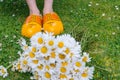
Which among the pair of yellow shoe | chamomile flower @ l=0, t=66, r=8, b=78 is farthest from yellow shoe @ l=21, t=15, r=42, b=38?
chamomile flower @ l=0, t=66, r=8, b=78

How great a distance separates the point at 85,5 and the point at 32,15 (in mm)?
628

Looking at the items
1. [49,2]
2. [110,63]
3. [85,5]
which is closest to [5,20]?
[49,2]

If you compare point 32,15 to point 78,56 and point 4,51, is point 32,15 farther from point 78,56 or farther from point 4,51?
point 78,56

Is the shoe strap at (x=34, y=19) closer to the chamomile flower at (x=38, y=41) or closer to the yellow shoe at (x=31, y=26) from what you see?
the yellow shoe at (x=31, y=26)

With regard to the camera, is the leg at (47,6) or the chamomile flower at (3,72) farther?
the leg at (47,6)

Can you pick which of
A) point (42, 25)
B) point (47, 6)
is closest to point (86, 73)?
point (42, 25)

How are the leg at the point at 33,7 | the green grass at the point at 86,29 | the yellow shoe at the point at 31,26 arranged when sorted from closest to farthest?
1. the green grass at the point at 86,29
2. the yellow shoe at the point at 31,26
3. the leg at the point at 33,7

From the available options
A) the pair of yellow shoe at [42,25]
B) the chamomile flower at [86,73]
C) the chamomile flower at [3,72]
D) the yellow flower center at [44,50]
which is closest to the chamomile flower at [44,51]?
the yellow flower center at [44,50]

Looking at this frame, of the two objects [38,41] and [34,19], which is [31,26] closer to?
[34,19]

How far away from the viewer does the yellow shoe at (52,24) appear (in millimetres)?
3001

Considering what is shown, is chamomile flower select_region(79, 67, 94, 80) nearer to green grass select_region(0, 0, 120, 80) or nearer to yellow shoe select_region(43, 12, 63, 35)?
green grass select_region(0, 0, 120, 80)

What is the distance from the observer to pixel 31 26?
303cm

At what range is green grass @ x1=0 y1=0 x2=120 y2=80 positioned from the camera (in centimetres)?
273

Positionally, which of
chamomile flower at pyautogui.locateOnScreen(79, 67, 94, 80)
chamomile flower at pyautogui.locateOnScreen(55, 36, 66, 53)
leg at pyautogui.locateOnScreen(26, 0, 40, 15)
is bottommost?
chamomile flower at pyautogui.locateOnScreen(79, 67, 94, 80)
